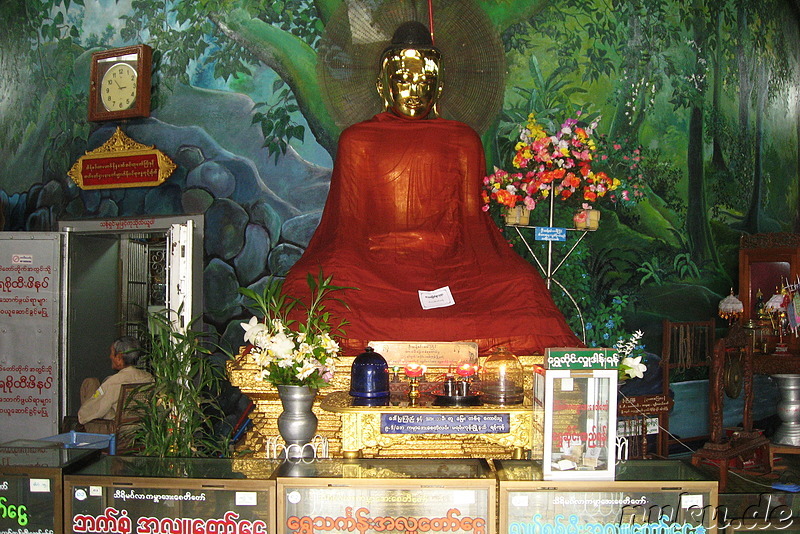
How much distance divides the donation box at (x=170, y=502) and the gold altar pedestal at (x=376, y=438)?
1157mm

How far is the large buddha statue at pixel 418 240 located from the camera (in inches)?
188

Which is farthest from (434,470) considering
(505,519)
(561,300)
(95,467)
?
(561,300)

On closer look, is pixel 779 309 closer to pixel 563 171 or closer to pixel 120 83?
pixel 563 171

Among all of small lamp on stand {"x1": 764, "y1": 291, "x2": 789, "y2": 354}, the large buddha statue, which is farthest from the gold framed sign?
small lamp on stand {"x1": 764, "y1": 291, "x2": 789, "y2": 354}

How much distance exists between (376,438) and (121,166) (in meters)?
4.03

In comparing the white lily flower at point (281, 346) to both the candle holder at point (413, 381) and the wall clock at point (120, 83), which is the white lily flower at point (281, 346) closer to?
the candle holder at point (413, 381)

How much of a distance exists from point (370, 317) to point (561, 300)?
7.15 ft

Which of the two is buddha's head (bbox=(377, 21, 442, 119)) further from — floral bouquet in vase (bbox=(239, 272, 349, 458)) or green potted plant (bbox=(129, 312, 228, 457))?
floral bouquet in vase (bbox=(239, 272, 349, 458))

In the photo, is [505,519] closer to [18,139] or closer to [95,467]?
[95,467]

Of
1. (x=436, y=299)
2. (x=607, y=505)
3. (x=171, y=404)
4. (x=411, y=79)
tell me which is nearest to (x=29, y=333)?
(x=171, y=404)

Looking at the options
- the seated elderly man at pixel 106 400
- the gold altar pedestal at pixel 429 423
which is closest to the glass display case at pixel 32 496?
the gold altar pedestal at pixel 429 423

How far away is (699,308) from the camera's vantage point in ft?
21.4

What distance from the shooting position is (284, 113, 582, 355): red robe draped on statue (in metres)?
4.78

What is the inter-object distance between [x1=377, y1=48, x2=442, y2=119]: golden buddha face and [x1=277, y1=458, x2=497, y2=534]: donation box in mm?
4121
